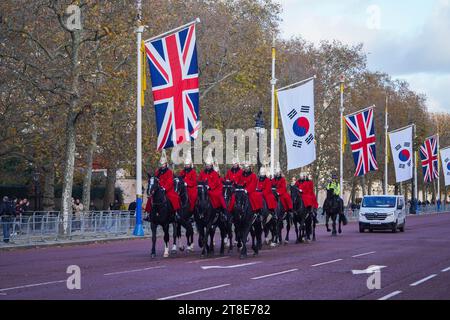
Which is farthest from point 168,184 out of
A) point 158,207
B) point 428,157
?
point 428,157

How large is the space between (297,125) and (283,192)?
9.16m

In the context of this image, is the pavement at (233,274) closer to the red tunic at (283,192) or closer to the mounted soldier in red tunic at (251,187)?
the mounted soldier in red tunic at (251,187)

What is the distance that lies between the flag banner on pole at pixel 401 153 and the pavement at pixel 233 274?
3567cm

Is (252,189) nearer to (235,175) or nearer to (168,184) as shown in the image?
(235,175)

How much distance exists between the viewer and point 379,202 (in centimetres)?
4538

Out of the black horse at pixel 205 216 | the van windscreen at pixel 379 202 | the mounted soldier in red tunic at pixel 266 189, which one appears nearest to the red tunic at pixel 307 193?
the mounted soldier in red tunic at pixel 266 189

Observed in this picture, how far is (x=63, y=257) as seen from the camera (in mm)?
26438

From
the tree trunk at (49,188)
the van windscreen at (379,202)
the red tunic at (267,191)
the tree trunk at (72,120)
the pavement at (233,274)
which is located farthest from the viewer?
the tree trunk at (49,188)

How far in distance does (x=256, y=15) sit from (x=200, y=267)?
4497cm

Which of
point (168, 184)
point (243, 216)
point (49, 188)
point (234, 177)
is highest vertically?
point (49, 188)

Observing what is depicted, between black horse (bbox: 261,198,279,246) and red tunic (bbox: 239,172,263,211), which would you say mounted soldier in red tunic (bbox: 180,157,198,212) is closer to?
red tunic (bbox: 239,172,263,211)

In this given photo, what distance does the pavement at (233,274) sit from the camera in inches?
627
